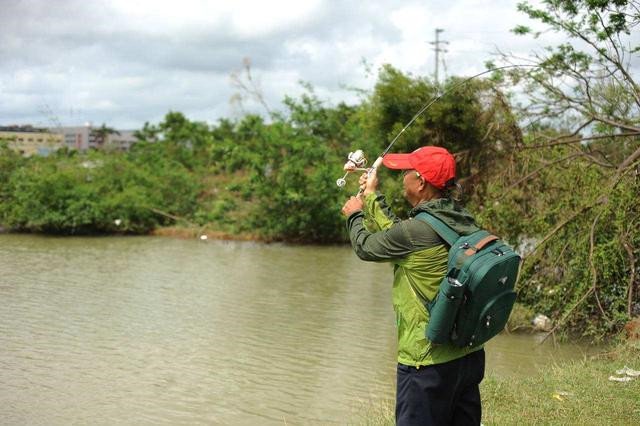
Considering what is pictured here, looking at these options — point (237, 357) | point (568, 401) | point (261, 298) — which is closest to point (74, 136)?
point (261, 298)

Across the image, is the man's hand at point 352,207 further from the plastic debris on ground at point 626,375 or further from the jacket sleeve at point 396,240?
the plastic debris on ground at point 626,375

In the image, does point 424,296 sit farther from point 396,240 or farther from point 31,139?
point 31,139

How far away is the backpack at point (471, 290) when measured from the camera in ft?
10.9

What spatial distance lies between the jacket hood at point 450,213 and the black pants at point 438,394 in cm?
58

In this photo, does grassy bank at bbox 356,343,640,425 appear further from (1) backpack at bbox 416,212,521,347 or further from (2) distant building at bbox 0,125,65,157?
(2) distant building at bbox 0,125,65,157

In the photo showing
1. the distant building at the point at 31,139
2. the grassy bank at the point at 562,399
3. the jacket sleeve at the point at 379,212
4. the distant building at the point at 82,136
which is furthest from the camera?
the distant building at the point at 82,136

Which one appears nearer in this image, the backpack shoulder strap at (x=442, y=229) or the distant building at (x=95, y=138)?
the backpack shoulder strap at (x=442, y=229)

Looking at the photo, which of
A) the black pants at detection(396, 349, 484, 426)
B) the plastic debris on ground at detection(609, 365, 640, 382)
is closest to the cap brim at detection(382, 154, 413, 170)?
the black pants at detection(396, 349, 484, 426)

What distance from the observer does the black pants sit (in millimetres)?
3465

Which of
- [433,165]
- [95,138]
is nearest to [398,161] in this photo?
[433,165]

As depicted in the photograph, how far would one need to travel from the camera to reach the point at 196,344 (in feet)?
34.4

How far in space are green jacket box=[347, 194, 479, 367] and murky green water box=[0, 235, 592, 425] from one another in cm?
398

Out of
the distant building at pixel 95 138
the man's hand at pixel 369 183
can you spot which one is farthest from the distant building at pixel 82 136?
the man's hand at pixel 369 183

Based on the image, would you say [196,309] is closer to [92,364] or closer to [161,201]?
[92,364]
